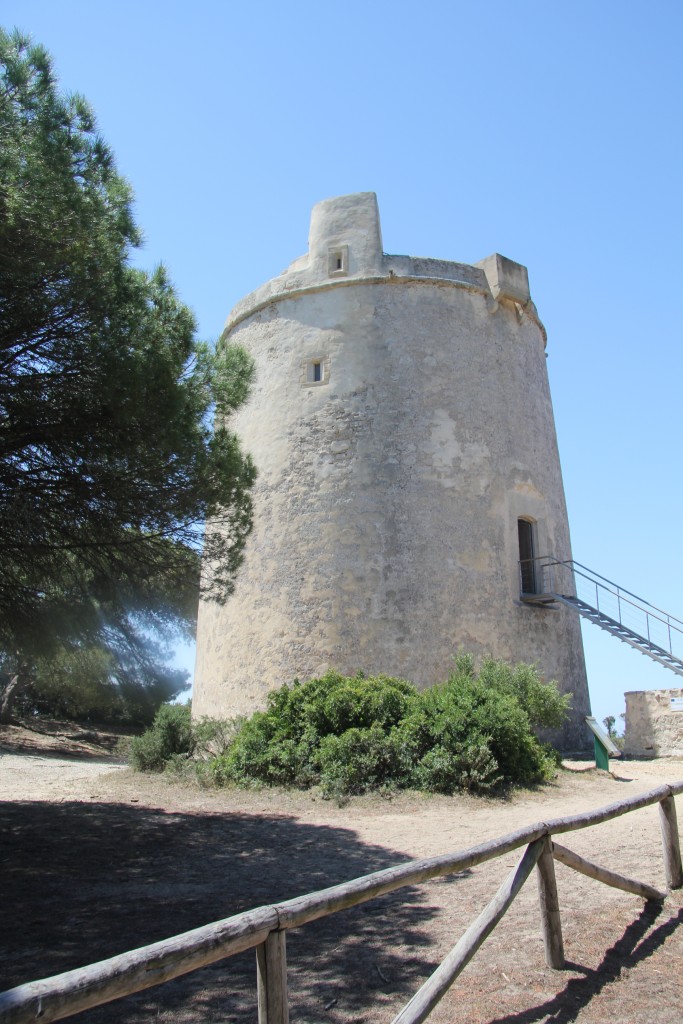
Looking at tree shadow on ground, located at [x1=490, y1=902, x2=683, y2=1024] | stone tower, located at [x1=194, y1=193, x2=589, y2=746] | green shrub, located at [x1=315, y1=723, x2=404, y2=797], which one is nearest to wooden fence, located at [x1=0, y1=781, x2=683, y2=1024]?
tree shadow on ground, located at [x1=490, y1=902, x2=683, y2=1024]

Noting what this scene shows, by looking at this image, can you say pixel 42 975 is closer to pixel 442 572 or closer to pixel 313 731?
pixel 313 731

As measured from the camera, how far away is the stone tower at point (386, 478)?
1318 cm

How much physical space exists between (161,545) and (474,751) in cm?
431

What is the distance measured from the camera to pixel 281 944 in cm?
277

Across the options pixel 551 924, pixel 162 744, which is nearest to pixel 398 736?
pixel 162 744

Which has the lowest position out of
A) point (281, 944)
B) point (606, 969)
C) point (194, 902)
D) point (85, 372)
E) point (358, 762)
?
point (606, 969)

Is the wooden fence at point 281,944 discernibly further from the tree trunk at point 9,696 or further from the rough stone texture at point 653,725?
the tree trunk at point 9,696

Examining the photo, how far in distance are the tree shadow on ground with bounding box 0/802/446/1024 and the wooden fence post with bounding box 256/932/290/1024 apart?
0.94 metres

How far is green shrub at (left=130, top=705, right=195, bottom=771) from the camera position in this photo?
12.6 meters

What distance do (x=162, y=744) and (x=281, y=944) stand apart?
10415mm

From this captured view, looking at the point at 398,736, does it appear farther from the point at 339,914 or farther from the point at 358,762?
the point at 339,914

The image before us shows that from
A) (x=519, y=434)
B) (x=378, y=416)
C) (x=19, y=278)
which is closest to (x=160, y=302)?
(x=19, y=278)

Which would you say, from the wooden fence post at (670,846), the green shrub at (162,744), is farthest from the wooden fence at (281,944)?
the green shrub at (162,744)

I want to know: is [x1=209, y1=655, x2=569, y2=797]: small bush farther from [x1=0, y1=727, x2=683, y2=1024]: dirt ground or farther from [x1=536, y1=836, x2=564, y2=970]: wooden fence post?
[x1=536, y1=836, x2=564, y2=970]: wooden fence post
